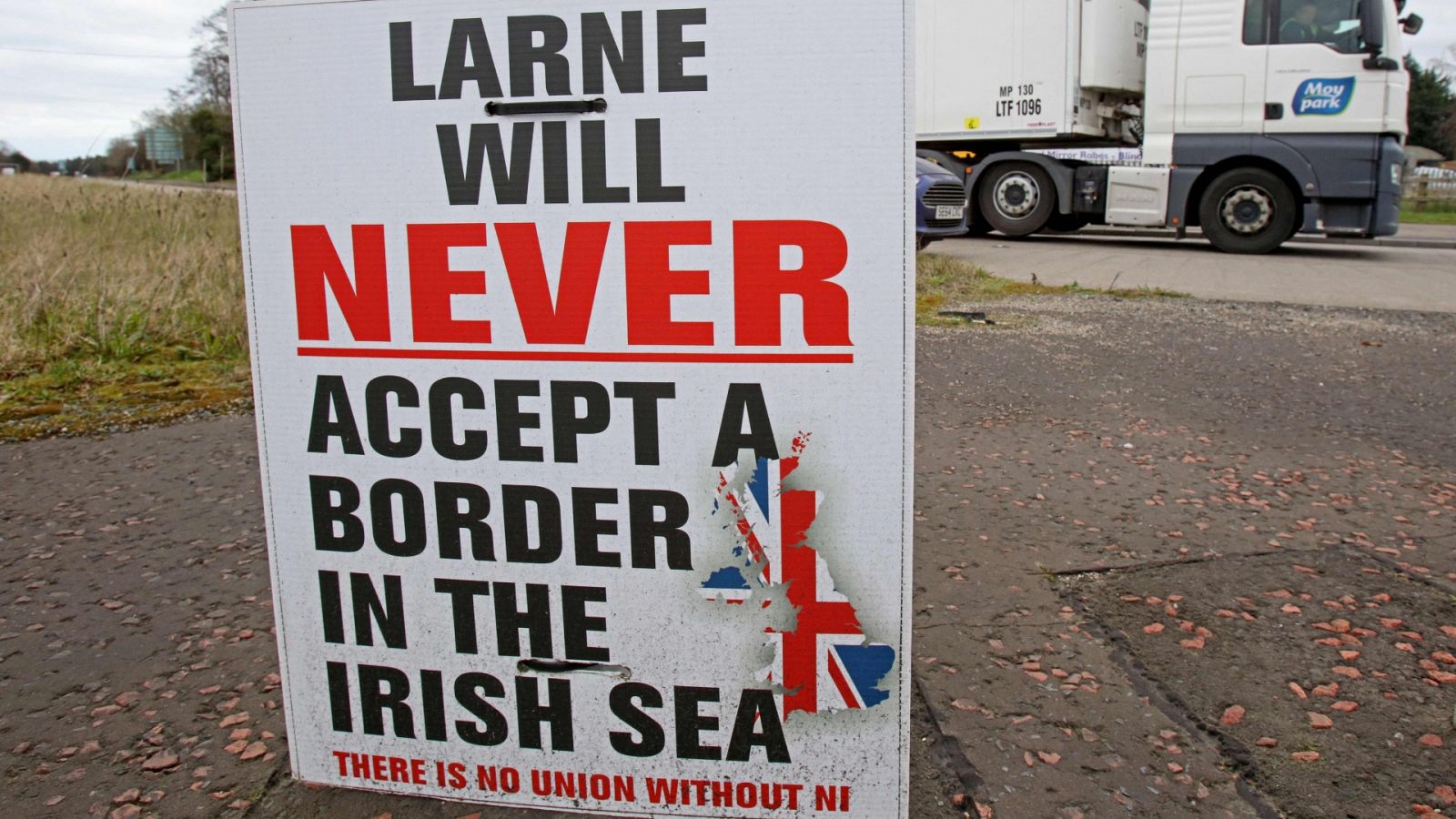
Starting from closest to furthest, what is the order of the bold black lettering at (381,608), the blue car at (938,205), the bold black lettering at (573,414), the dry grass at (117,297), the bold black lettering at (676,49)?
the bold black lettering at (676,49) → the bold black lettering at (573,414) → the bold black lettering at (381,608) → the dry grass at (117,297) → the blue car at (938,205)

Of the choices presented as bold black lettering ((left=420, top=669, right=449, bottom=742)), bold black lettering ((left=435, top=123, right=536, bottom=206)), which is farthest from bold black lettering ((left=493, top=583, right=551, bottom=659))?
bold black lettering ((left=435, top=123, right=536, bottom=206))

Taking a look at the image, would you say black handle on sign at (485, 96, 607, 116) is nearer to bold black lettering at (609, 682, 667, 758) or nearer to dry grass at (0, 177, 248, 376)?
bold black lettering at (609, 682, 667, 758)

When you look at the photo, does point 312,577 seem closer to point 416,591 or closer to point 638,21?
point 416,591

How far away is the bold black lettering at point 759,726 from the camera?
177 centimetres

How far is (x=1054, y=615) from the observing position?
282 centimetres

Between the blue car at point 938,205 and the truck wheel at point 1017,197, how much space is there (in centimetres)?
263

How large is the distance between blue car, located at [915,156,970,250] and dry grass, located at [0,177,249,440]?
7.07 metres

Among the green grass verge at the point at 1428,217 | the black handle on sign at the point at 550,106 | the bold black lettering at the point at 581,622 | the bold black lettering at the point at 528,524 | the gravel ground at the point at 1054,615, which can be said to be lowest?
the gravel ground at the point at 1054,615

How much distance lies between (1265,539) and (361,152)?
2883mm

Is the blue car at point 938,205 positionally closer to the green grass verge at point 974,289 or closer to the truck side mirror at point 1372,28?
the green grass verge at point 974,289

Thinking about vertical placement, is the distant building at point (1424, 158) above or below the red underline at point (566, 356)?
above

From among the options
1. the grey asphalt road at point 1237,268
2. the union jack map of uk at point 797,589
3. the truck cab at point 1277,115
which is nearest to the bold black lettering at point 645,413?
the union jack map of uk at point 797,589

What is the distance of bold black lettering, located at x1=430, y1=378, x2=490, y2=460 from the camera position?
1.78 m

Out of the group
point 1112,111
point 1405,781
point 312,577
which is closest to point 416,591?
point 312,577
